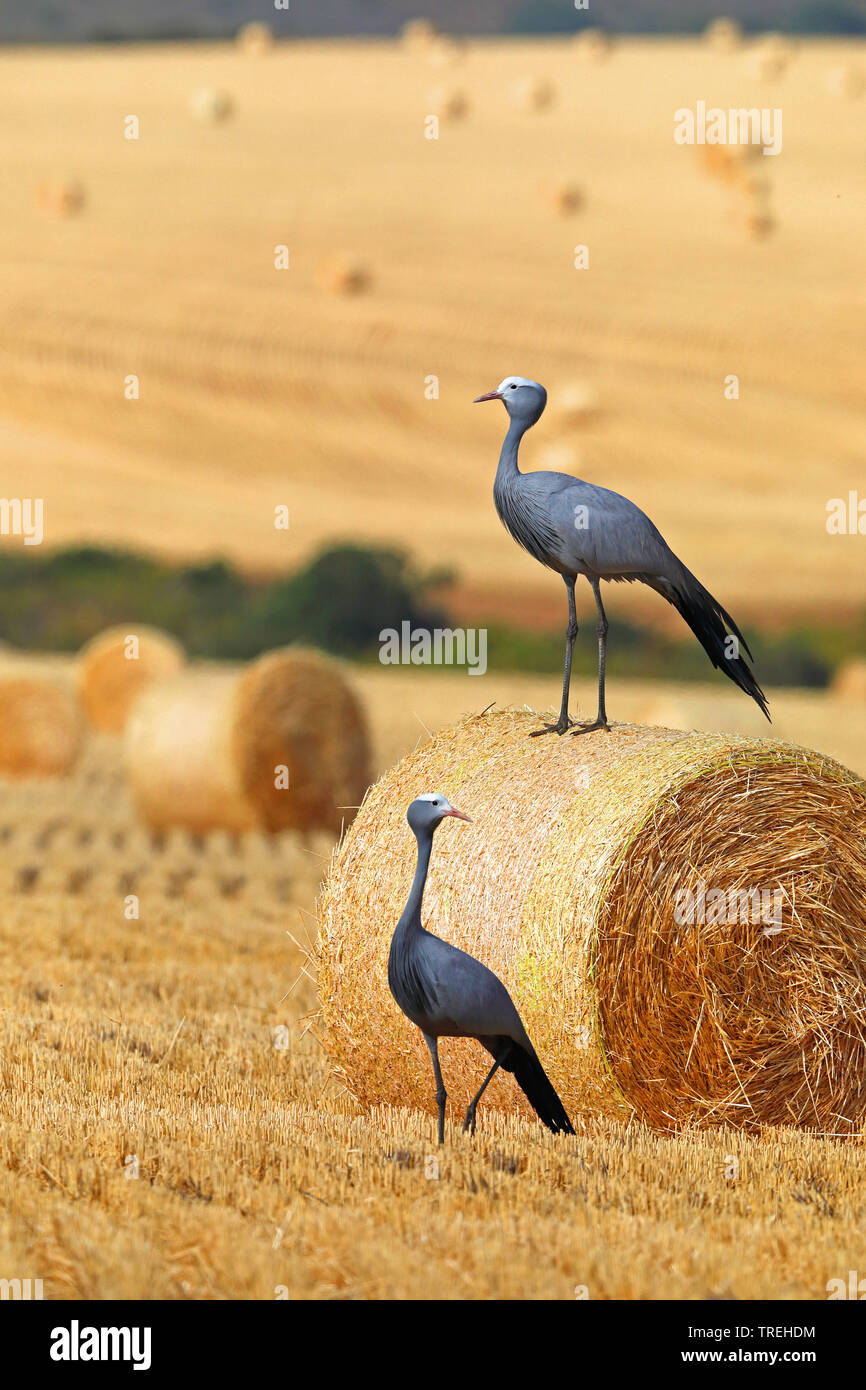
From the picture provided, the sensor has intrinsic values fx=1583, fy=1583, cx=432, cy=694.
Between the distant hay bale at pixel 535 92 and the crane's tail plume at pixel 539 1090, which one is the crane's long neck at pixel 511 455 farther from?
the distant hay bale at pixel 535 92

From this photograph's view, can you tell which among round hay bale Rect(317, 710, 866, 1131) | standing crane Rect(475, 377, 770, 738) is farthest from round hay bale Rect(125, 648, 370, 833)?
standing crane Rect(475, 377, 770, 738)

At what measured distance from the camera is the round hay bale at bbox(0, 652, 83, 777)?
18500 millimetres

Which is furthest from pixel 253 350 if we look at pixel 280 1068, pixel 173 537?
pixel 280 1068

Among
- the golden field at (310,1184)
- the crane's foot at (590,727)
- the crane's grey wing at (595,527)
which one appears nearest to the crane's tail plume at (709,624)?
the crane's grey wing at (595,527)

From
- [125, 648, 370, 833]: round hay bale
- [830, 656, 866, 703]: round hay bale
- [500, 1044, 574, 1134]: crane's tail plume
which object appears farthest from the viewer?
[830, 656, 866, 703]: round hay bale

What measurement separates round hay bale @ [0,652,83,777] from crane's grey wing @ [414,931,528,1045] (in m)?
14.0

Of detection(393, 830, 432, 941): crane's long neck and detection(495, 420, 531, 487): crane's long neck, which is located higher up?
detection(495, 420, 531, 487): crane's long neck

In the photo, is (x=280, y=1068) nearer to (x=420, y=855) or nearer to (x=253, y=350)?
(x=420, y=855)

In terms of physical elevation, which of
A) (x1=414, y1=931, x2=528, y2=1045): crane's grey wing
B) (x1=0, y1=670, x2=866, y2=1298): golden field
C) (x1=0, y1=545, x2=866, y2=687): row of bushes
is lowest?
(x1=0, y1=670, x2=866, y2=1298): golden field

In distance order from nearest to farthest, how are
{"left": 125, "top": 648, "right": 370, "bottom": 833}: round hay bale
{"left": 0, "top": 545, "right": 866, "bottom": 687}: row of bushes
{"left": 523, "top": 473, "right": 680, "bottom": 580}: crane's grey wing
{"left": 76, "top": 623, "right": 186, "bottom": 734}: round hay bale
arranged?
{"left": 523, "top": 473, "right": 680, "bottom": 580}: crane's grey wing < {"left": 125, "top": 648, "right": 370, "bottom": 833}: round hay bale < {"left": 76, "top": 623, "right": 186, "bottom": 734}: round hay bale < {"left": 0, "top": 545, "right": 866, "bottom": 687}: row of bushes

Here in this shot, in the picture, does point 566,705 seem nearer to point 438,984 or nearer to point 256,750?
point 438,984

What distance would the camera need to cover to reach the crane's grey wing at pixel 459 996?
5156mm

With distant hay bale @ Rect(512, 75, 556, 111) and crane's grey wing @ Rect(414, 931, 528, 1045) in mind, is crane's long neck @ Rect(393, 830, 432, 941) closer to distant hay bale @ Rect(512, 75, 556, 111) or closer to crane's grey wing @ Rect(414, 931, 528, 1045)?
crane's grey wing @ Rect(414, 931, 528, 1045)
